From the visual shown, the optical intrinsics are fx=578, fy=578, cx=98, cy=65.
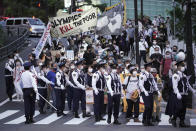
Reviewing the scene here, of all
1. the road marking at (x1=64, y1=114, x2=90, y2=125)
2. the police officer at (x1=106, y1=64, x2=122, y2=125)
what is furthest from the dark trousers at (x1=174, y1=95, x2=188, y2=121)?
the road marking at (x1=64, y1=114, x2=90, y2=125)

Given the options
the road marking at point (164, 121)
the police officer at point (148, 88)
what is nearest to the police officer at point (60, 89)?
the police officer at point (148, 88)

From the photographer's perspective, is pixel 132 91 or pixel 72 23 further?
pixel 72 23

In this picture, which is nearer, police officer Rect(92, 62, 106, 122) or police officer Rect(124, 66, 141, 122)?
police officer Rect(92, 62, 106, 122)

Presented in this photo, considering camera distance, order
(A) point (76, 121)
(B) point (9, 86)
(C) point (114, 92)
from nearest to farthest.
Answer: (C) point (114, 92) < (A) point (76, 121) < (B) point (9, 86)

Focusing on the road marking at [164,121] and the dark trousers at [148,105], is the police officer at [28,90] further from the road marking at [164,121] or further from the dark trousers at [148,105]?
the road marking at [164,121]

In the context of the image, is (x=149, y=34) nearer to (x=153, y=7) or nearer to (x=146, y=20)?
(x=146, y=20)

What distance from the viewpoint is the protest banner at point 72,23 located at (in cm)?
2723

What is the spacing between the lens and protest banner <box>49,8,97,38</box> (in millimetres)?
27234

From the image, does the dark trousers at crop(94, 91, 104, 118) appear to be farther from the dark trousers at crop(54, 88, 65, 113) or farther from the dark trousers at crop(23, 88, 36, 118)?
the dark trousers at crop(23, 88, 36, 118)

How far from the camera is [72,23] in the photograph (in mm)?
27500

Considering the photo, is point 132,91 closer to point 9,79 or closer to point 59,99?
point 59,99

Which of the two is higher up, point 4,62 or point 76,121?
point 4,62

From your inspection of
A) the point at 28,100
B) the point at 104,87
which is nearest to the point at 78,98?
the point at 104,87

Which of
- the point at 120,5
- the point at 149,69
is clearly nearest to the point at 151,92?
the point at 149,69
